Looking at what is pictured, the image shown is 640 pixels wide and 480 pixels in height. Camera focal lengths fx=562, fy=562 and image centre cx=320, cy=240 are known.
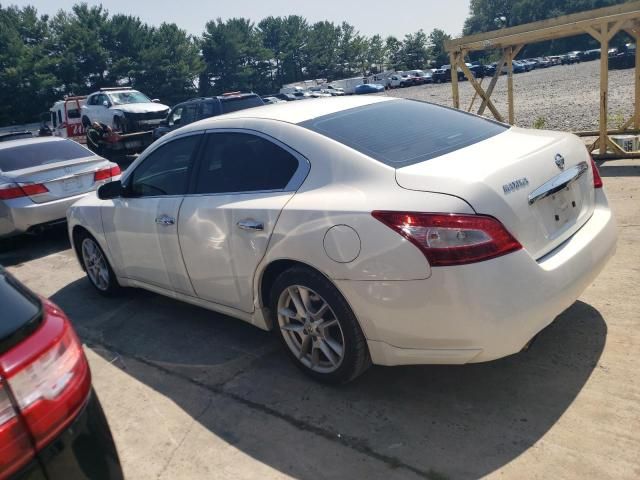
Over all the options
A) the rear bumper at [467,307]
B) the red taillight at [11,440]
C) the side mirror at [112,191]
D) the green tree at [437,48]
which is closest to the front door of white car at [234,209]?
the rear bumper at [467,307]

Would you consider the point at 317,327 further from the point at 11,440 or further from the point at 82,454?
the point at 11,440

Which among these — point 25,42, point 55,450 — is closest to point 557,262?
point 55,450

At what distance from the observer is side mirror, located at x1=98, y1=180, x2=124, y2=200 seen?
4566mm

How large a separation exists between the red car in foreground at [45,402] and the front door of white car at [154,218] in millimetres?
2071

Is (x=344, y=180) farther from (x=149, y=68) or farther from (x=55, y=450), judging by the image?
(x=149, y=68)

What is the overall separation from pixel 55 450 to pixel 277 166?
2096 mm

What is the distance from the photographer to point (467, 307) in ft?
8.34

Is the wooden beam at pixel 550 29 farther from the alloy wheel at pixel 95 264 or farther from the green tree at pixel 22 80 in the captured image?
the green tree at pixel 22 80

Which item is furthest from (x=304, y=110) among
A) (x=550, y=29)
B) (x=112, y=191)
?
(x=550, y=29)

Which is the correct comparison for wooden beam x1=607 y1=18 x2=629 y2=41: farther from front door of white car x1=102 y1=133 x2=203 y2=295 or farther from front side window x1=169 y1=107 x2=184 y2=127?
front side window x1=169 y1=107 x2=184 y2=127

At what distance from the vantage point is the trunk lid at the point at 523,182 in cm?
266

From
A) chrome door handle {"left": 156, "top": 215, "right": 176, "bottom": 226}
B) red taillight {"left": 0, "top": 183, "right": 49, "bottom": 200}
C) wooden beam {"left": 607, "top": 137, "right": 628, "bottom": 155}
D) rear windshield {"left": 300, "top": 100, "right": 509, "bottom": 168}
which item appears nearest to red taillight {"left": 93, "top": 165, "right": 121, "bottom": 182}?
red taillight {"left": 0, "top": 183, "right": 49, "bottom": 200}

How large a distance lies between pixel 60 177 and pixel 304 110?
496cm

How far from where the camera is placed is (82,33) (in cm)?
5731
